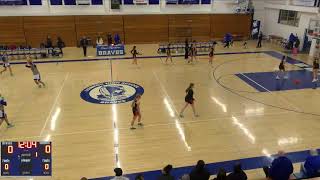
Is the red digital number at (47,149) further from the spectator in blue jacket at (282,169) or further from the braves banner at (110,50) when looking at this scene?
the braves banner at (110,50)

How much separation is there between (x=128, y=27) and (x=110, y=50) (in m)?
5.45

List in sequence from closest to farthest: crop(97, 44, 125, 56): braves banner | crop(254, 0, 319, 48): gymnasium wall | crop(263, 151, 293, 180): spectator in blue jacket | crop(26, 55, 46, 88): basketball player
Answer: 1. crop(263, 151, 293, 180): spectator in blue jacket
2. crop(26, 55, 46, 88): basketball player
3. crop(97, 44, 125, 56): braves banner
4. crop(254, 0, 319, 48): gymnasium wall

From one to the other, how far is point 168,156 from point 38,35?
72.1 feet

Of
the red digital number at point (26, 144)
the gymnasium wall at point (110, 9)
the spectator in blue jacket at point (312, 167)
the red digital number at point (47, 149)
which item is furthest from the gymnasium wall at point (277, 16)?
the red digital number at point (26, 144)

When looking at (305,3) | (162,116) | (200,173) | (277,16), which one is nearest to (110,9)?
(277,16)

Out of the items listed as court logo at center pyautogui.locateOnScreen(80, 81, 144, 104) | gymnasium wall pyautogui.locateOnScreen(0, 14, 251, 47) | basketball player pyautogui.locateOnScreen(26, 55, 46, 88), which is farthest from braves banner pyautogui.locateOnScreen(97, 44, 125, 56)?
basketball player pyautogui.locateOnScreen(26, 55, 46, 88)

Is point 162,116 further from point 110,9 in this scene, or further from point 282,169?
point 110,9

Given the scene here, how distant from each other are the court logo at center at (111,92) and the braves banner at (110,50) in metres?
7.47

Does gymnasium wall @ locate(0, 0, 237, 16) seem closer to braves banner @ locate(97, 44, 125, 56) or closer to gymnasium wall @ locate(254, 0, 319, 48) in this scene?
gymnasium wall @ locate(254, 0, 319, 48)

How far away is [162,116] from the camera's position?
12.7 m

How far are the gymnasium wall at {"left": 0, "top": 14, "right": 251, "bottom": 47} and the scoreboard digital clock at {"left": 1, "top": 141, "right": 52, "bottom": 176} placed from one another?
22.7 meters

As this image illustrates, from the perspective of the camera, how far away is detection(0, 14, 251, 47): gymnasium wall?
87.4ft

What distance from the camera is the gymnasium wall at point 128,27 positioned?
2664cm

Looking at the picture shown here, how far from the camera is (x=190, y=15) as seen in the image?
29.4m
